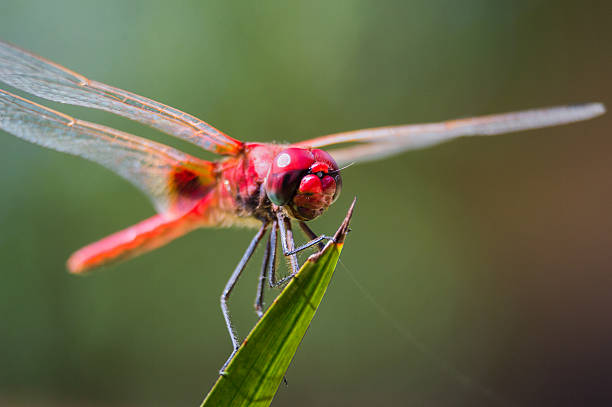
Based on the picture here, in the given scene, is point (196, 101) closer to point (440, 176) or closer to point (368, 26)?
point (368, 26)

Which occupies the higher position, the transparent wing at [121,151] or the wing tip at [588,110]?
the transparent wing at [121,151]

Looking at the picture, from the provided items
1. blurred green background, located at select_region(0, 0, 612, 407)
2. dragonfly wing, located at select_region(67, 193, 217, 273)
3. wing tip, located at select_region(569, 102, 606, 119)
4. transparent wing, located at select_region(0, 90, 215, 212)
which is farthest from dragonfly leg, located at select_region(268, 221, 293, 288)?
blurred green background, located at select_region(0, 0, 612, 407)

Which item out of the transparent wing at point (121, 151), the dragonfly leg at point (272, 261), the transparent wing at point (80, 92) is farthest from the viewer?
the transparent wing at point (121, 151)

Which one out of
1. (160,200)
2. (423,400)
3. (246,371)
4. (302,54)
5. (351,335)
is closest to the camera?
(246,371)

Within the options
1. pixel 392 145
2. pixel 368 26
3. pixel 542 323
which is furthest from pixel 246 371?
pixel 368 26

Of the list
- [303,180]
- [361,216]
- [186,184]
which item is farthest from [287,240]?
[361,216]

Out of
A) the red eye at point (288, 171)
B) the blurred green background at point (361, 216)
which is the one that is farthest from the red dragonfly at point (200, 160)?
the blurred green background at point (361, 216)

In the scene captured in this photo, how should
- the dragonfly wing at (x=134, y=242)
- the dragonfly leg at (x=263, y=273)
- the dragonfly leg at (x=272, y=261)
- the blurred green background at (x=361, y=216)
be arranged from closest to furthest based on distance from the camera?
the dragonfly leg at (x=272, y=261)
the dragonfly leg at (x=263, y=273)
the dragonfly wing at (x=134, y=242)
the blurred green background at (x=361, y=216)

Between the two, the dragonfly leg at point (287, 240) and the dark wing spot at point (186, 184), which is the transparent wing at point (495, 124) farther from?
the dark wing spot at point (186, 184)
